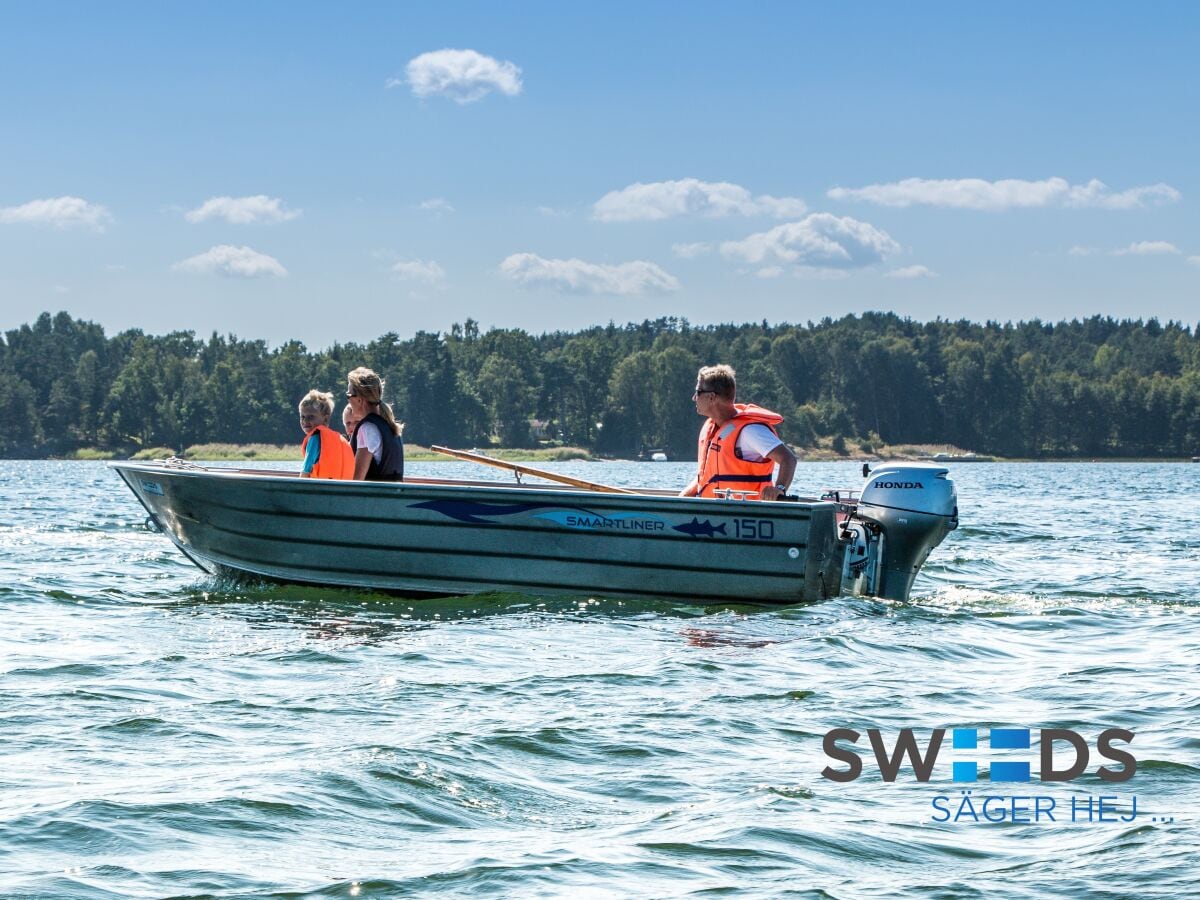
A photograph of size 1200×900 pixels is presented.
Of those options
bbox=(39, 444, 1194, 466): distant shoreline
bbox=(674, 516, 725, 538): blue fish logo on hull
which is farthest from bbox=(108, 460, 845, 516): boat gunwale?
bbox=(39, 444, 1194, 466): distant shoreline

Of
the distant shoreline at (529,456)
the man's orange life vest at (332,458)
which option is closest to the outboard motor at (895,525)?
the man's orange life vest at (332,458)

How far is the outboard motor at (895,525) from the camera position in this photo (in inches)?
393

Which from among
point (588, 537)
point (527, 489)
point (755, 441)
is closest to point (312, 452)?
point (527, 489)

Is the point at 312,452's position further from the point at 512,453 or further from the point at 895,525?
the point at 512,453

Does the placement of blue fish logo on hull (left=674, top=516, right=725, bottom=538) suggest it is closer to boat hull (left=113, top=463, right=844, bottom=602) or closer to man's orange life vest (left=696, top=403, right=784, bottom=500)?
boat hull (left=113, top=463, right=844, bottom=602)

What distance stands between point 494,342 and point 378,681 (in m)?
143

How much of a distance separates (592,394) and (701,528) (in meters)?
126

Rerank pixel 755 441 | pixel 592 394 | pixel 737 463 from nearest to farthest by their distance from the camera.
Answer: pixel 755 441 → pixel 737 463 → pixel 592 394

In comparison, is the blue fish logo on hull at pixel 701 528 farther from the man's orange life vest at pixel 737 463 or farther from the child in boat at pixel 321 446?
the child in boat at pixel 321 446

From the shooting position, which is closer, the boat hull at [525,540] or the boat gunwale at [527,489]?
the boat gunwale at [527,489]

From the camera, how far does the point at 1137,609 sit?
35.1 ft

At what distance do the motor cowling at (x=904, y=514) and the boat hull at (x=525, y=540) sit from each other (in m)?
0.47

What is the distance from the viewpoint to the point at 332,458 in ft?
35.4

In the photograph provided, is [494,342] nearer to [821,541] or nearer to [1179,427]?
[1179,427]
